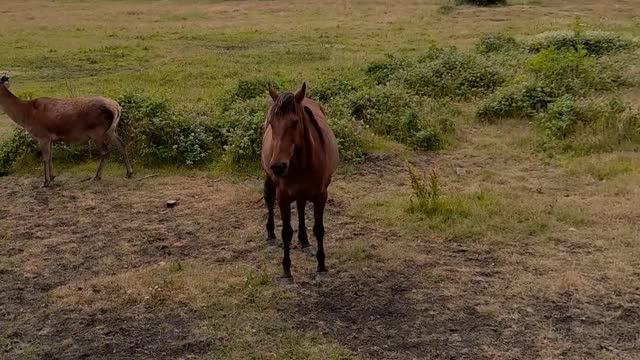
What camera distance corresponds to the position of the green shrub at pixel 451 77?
40.6ft

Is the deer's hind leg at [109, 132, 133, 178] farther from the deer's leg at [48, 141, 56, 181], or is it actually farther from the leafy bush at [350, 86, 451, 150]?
the leafy bush at [350, 86, 451, 150]

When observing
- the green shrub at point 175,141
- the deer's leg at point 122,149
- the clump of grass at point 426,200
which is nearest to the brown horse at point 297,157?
the clump of grass at point 426,200

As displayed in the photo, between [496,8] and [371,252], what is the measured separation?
870 inches

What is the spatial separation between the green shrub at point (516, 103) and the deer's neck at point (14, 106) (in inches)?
256

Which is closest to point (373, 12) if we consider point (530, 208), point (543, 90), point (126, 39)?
point (126, 39)

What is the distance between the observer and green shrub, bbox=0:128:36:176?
386 inches

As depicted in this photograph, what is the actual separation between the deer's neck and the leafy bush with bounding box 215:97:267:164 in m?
2.47

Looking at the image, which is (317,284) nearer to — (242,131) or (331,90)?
(242,131)

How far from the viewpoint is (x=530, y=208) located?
760 centimetres

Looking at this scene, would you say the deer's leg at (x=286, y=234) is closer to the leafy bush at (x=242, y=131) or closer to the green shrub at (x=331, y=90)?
the leafy bush at (x=242, y=131)

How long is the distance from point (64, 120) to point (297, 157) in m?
4.47

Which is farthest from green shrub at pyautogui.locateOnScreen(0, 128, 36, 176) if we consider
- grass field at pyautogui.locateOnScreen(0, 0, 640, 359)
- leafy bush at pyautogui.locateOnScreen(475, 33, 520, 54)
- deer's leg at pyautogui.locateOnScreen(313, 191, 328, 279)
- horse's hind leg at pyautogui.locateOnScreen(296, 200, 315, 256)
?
leafy bush at pyautogui.locateOnScreen(475, 33, 520, 54)

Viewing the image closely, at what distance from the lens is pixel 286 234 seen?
6152 millimetres

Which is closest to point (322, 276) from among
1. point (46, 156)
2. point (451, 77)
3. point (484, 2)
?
point (46, 156)
